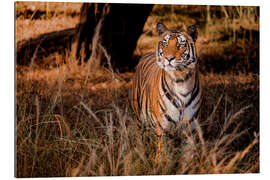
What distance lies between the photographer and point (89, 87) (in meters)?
5.61

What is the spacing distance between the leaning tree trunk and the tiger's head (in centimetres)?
42

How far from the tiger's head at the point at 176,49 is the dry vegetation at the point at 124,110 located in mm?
327

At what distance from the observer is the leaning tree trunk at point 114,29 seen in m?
5.66

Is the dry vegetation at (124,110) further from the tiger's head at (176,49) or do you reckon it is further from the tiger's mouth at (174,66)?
the tiger's mouth at (174,66)

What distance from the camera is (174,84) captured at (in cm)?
521

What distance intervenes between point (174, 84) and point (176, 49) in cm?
34

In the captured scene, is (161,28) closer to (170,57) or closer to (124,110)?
(170,57)

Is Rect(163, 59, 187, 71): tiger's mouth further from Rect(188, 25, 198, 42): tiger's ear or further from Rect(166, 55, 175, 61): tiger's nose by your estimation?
Rect(188, 25, 198, 42): tiger's ear

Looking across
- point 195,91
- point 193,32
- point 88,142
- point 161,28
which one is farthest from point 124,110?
point 193,32
